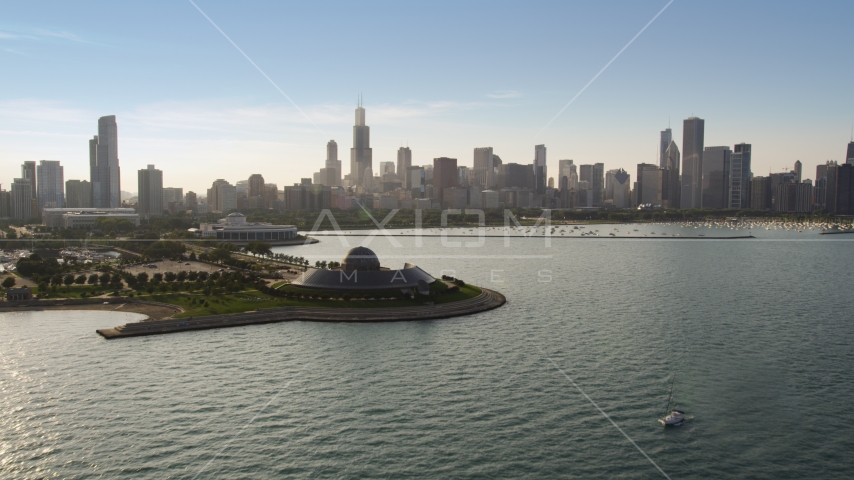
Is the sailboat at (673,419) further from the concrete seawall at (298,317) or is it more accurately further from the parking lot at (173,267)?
the parking lot at (173,267)

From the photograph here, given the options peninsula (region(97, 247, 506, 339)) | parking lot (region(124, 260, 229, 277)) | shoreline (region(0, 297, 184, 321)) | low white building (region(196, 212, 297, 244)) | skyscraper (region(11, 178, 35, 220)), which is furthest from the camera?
skyscraper (region(11, 178, 35, 220))

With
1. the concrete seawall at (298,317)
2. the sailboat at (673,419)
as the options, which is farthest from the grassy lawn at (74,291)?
the sailboat at (673,419)

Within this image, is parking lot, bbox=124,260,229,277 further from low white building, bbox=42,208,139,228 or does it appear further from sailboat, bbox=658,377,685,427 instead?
low white building, bbox=42,208,139,228

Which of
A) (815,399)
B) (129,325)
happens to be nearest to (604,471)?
(815,399)

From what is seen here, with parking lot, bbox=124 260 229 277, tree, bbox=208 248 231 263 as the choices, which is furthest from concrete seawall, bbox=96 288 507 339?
tree, bbox=208 248 231 263

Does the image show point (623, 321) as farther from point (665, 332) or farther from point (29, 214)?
point (29, 214)
